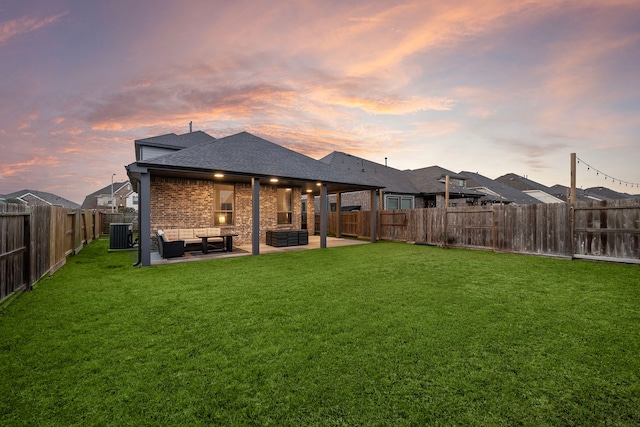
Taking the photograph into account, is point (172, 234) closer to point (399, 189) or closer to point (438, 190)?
point (399, 189)

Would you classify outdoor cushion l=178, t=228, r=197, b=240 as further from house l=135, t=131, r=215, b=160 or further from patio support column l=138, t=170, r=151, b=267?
house l=135, t=131, r=215, b=160

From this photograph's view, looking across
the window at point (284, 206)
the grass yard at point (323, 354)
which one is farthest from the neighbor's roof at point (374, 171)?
the grass yard at point (323, 354)

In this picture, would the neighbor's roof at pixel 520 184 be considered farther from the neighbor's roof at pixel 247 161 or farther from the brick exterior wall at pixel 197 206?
the brick exterior wall at pixel 197 206

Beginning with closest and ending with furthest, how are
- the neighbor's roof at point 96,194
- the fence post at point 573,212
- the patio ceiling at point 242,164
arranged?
the fence post at point 573,212 < the patio ceiling at point 242,164 < the neighbor's roof at point 96,194

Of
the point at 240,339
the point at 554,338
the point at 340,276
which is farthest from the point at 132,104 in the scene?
the point at 554,338

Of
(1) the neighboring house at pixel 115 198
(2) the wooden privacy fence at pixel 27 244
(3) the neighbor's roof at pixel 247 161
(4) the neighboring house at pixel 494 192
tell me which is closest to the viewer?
(2) the wooden privacy fence at pixel 27 244

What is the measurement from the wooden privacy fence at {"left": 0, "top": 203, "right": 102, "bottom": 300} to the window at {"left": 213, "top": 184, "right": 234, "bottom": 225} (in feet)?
18.4

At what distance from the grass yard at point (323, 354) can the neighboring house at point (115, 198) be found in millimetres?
54268

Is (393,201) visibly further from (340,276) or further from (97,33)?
(97,33)

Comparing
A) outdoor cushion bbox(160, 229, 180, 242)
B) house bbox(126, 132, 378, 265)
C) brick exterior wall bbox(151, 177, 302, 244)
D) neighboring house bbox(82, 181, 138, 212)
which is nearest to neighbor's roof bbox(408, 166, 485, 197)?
house bbox(126, 132, 378, 265)

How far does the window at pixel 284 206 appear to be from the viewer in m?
15.4

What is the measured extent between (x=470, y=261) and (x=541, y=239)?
351 cm

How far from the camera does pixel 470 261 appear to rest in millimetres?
9547

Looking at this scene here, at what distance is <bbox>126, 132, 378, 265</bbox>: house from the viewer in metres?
10.2
